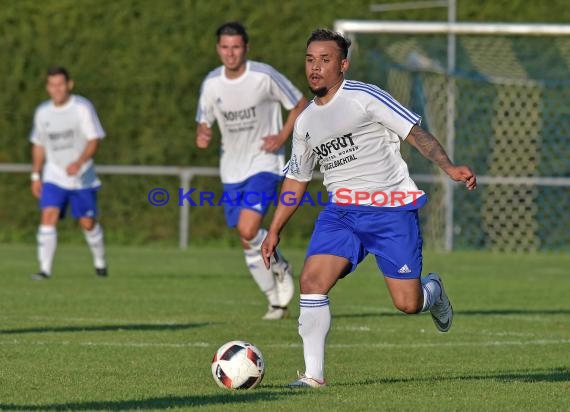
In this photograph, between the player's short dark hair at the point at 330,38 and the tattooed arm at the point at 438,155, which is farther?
the player's short dark hair at the point at 330,38

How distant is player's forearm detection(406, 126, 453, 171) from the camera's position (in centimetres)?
756

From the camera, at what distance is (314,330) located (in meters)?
7.64

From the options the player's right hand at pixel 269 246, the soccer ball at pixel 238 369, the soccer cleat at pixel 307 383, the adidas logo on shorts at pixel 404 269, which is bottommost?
the soccer cleat at pixel 307 383

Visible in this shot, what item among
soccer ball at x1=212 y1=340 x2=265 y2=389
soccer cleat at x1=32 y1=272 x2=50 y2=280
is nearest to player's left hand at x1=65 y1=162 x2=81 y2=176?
soccer cleat at x1=32 y1=272 x2=50 y2=280

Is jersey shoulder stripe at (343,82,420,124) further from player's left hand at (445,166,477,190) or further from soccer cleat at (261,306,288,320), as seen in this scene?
soccer cleat at (261,306,288,320)

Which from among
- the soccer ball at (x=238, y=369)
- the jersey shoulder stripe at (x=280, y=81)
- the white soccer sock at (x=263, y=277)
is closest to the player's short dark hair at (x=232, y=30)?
the jersey shoulder stripe at (x=280, y=81)

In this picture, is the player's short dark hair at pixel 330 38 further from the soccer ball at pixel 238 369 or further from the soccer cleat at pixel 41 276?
the soccer cleat at pixel 41 276

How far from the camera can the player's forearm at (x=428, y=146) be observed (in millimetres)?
7562

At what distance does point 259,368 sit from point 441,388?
0.94 meters

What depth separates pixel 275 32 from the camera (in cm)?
2434

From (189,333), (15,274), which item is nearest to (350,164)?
(189,333)

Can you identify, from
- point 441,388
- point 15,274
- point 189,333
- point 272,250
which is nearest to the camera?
point 441,388

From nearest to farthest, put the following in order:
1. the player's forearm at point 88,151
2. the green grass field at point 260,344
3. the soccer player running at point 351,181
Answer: the green grass field at point 260,344, the soccer player running at point 351,181, the player's forearm at point 88,151

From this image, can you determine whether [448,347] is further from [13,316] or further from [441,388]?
[13,316]
